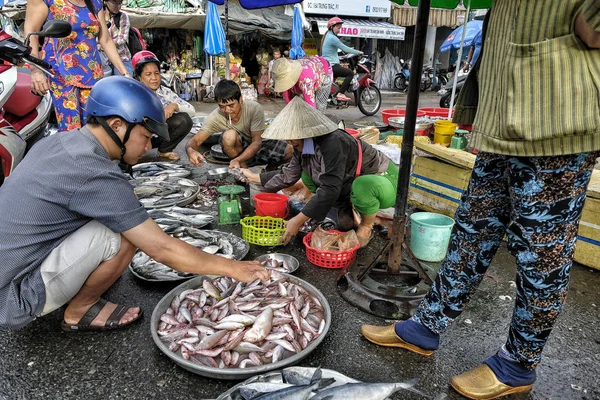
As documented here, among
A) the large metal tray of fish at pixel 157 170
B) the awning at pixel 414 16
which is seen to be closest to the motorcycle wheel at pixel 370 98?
the large metal tray of fish at pixel 157 170

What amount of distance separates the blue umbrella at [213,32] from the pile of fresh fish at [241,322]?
34.8 feet

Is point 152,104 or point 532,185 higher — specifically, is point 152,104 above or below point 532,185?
above

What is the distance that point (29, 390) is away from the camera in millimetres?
2150

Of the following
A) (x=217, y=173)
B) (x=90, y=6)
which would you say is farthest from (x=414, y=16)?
(x=90, y=6)

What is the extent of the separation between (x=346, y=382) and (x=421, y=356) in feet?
2.30

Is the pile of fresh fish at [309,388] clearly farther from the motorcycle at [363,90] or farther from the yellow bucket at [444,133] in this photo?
the motorcycle at [363,90]

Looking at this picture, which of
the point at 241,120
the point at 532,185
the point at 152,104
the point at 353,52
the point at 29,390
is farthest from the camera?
the point at 353,52

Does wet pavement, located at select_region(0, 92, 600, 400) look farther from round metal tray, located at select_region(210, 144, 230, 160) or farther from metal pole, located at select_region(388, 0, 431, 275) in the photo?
round metal tray, located at select_region(210, 144, 230, 160)

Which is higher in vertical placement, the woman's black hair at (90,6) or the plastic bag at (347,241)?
the woman's black hair at (90,6)

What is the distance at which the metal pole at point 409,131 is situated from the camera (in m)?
2.48

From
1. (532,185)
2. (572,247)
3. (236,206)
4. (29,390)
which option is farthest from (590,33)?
(236,206)

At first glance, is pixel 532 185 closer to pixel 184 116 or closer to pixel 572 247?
pixel 572 247

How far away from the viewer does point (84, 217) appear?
7.30 feet

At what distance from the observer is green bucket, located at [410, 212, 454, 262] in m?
3.43
